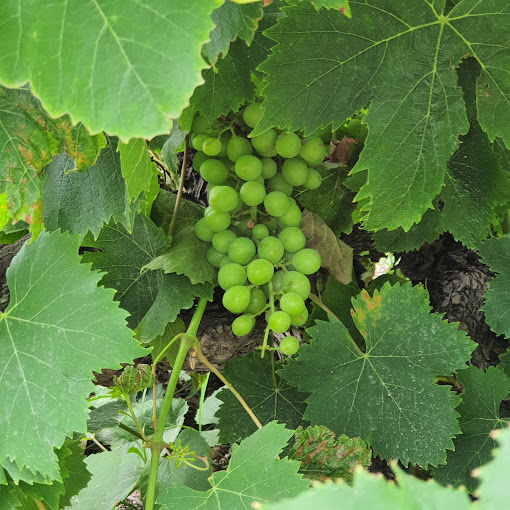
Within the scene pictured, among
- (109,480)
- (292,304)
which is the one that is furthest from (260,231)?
(109,480)

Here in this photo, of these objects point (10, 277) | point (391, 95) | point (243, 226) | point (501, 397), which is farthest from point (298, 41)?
point (501, 397)

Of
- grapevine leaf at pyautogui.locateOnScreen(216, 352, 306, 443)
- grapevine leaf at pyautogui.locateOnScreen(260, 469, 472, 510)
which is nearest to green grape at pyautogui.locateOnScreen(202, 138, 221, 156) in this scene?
grapevine leaf at pyautogui.locateOnScreen(216, 352, 306, 443)

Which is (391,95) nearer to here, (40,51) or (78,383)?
(40,51)

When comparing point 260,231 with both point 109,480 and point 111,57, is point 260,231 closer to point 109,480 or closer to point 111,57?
point 111,57

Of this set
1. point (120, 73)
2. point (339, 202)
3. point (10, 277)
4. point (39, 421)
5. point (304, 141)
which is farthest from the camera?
point (339, 202)

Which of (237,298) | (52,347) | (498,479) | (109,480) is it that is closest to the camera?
(498,479)
